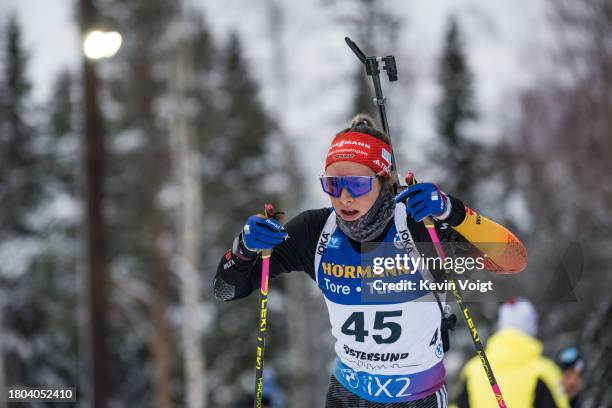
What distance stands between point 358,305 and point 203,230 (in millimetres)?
18047

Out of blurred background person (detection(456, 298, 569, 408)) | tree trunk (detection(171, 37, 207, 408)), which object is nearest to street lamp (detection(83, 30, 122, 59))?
blurred background person (detection(456, 298, 569, 408))

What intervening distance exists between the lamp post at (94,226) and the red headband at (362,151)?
6.18m

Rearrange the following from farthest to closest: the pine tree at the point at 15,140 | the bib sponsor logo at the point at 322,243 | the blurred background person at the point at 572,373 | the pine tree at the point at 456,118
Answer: the pine tree at the point at 456,118
the pine tree at the point at 15,140
the blurred background person at the point at 572,373
the bib sponsor logo at the point at 322,243

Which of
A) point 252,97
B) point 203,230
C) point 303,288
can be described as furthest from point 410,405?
point 252,97

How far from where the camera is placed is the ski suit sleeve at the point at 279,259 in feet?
10.6

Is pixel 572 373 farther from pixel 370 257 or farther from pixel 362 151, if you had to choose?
pixel 362 151

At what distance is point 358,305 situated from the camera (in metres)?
3.06

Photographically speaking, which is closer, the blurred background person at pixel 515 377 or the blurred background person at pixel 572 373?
the blurred background person at pixel 515 377

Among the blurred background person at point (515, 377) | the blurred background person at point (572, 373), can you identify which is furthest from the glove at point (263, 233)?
the blurred background person at point (572, 373)

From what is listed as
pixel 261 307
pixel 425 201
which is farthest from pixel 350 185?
pixel 261 307

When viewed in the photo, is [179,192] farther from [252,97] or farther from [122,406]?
[122,406]

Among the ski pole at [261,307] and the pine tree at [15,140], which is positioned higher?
the pine tree at [15,140]

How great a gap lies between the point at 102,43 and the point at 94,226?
8.94ft

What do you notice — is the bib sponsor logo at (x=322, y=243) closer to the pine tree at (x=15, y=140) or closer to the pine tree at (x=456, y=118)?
the pine tree at (x=15, y=140)
